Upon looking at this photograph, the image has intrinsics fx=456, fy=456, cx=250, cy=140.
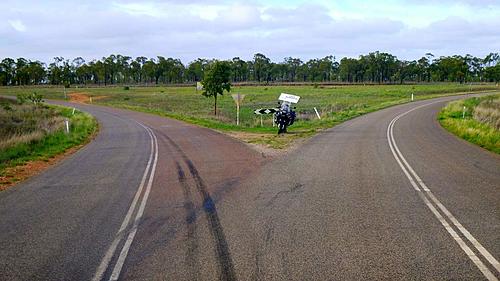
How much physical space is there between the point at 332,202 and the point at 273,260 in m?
3.26

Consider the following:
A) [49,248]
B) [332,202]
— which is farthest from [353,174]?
[49,248]

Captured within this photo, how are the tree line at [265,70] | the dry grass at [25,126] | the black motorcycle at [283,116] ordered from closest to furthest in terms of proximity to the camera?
the dry grass at [25,126] → the black motorcycle at [283,116] → the tree line at [265,70]

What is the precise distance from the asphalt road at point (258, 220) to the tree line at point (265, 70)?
131 metres

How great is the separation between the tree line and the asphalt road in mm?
130551

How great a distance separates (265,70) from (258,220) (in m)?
165

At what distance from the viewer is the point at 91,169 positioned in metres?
13.7

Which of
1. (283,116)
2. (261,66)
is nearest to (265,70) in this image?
(261,66)

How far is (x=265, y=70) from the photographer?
557 feet

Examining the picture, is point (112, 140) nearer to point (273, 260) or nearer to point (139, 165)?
point (139, 165)

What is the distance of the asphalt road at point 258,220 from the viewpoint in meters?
5.52

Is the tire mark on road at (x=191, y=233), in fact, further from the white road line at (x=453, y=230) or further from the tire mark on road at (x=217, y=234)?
the white road line at (x=453, y=230)

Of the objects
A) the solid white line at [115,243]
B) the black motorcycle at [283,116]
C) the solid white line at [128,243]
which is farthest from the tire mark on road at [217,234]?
the black motorcycle at [283,116]

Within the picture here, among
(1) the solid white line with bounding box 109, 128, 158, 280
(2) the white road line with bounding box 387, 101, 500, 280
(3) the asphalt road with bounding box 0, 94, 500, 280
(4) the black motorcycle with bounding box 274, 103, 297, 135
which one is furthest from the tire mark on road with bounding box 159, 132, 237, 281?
(4) the black motorcycle with bounding box 274, 103, 297, 135

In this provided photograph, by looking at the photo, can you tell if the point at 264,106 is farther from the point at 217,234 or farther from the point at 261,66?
the point at 261,66
